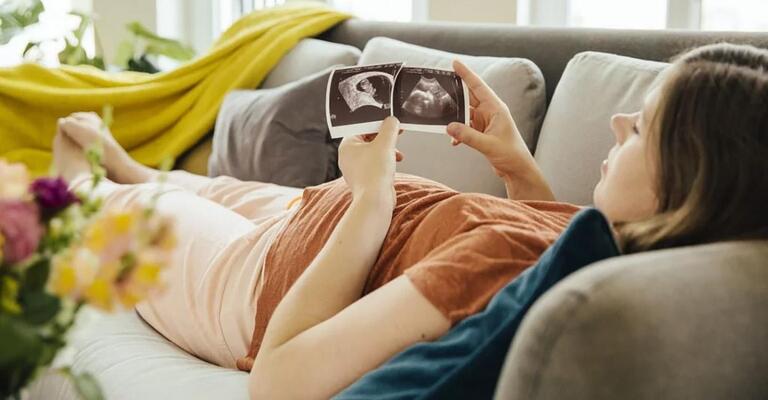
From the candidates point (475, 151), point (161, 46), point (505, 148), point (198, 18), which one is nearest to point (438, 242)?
point (505, 148)

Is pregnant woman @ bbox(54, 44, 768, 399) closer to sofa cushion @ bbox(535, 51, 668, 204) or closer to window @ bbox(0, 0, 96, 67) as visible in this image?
sofa cushion @ bbox(535, 51, 668, 204)

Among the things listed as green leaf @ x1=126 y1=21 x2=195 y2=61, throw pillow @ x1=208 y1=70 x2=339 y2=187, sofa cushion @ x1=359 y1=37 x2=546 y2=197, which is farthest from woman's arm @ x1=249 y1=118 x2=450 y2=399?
green leaf @ x1=126 y1=21 x2=195 y2=61

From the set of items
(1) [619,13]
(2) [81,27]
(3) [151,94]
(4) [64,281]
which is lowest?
(3) [151,94]

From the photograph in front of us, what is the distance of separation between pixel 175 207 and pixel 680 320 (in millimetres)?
1234

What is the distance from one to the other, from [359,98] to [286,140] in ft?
3.24

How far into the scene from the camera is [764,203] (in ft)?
3.52

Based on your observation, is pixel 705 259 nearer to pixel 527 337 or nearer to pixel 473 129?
pixel 527 337

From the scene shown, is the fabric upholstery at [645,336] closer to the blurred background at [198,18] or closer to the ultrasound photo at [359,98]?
the ultrasound photo at [359,98]

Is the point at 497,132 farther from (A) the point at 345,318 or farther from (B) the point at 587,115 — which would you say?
(A) the point at 345,318

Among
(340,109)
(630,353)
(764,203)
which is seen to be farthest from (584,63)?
(630,353)

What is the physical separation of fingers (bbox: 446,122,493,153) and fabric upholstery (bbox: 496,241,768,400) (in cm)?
70

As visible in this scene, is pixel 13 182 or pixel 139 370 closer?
pixel 13 182

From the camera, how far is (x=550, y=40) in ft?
7.46

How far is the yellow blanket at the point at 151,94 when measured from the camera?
288 cm
